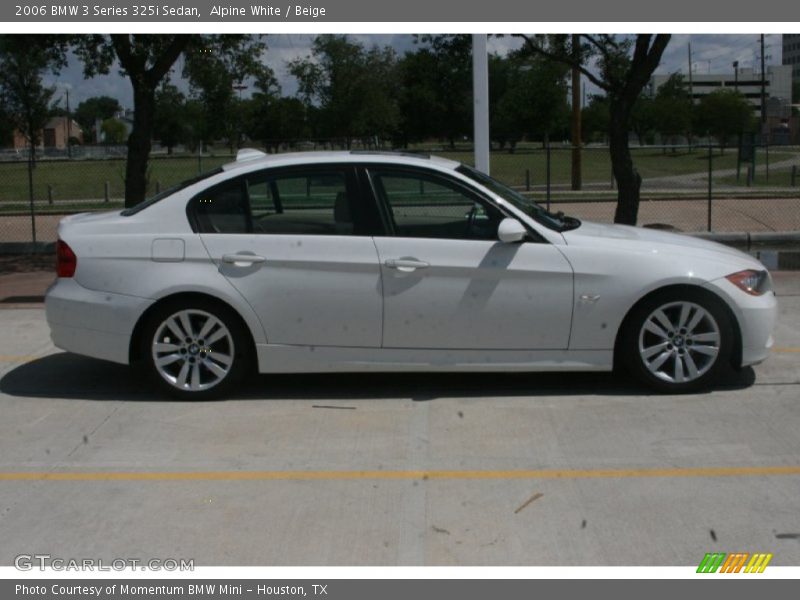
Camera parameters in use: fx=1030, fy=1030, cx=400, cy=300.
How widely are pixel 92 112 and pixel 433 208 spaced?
81558 mm

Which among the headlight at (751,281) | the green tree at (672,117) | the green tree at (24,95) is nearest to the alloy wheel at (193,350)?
the headlight at (751,281)

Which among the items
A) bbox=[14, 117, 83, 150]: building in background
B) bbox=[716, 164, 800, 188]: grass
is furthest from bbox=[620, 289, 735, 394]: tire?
bbox=[14, 117, 83, 150]: building in background

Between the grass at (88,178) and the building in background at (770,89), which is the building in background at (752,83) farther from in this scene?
the grass at (88,178)

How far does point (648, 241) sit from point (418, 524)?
3.06 metres

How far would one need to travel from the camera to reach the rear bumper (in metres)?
6.85

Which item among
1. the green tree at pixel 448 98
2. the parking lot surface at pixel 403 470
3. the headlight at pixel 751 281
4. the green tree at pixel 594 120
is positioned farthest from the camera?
the green tree at pixel 594 120

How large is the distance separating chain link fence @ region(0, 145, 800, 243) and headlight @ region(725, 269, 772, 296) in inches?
396

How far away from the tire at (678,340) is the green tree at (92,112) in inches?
2880

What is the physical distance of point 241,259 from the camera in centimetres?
679

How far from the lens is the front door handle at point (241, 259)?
6.79 meters

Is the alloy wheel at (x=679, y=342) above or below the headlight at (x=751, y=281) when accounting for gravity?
below

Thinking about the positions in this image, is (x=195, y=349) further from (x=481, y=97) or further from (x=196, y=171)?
(x=196, y=171)

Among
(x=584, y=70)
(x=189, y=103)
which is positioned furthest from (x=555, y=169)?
(x=584, y=70)

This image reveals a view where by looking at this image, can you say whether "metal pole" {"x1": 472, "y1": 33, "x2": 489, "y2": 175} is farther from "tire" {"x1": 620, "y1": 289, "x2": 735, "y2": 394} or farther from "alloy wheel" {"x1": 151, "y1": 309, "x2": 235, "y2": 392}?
"alloy wheel" {"x1": 151, "y1": 309, "x2": 235, "y2": 392}
